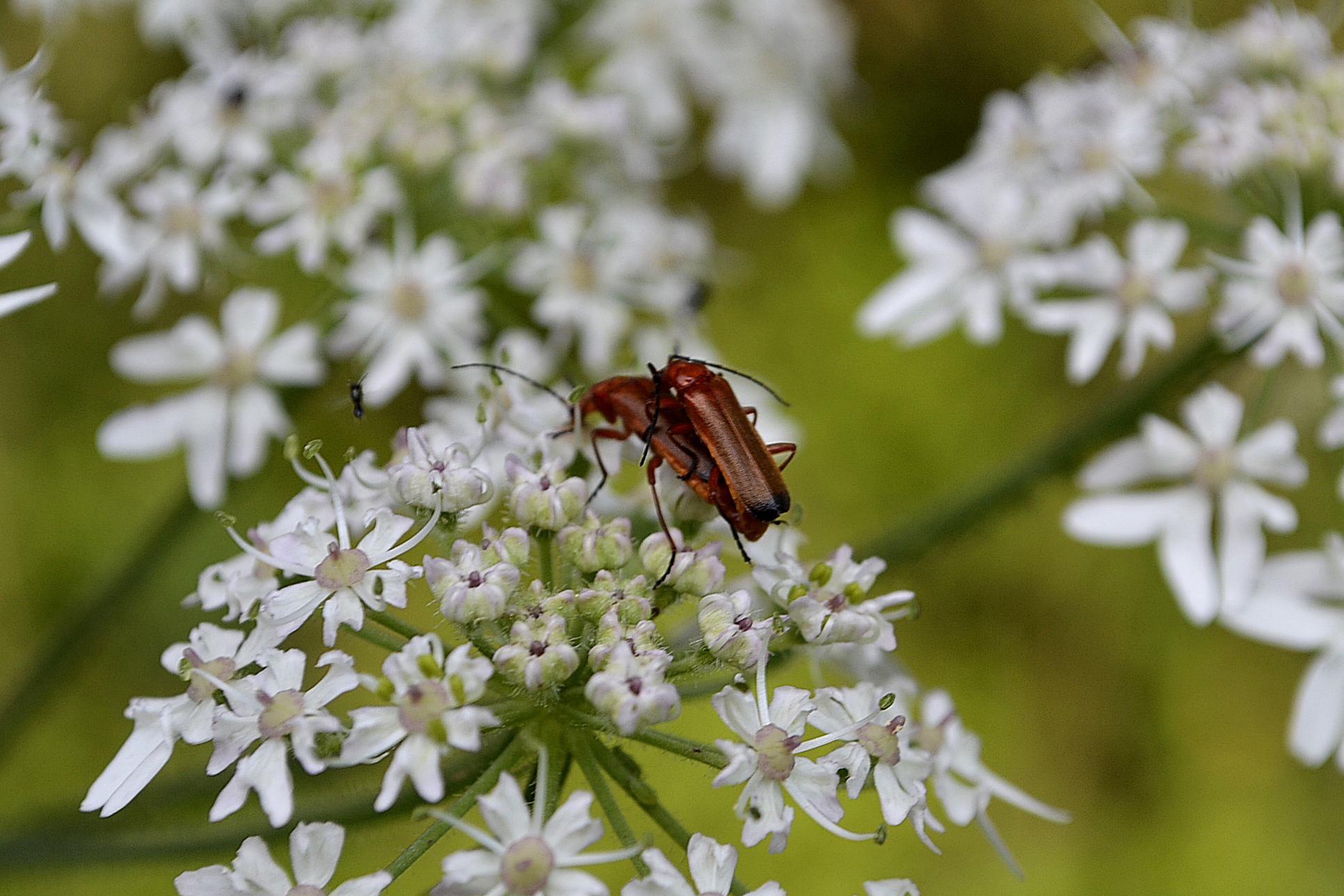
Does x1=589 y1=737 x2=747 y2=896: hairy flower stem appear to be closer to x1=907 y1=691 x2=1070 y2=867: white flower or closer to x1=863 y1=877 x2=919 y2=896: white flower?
x1=863 y1=877 x2=919 y2=896: white flower

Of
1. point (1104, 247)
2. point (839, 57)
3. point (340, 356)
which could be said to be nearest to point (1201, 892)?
point (1104, 247)

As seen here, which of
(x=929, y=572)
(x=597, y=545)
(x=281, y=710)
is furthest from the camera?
(x=929, y=572)

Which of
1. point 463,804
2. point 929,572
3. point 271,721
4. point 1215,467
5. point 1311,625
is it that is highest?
point 271,721

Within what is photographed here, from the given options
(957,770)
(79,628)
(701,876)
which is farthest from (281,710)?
(79,628)

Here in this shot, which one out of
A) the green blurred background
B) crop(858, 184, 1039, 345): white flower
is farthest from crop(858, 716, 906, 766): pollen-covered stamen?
the green blurred background

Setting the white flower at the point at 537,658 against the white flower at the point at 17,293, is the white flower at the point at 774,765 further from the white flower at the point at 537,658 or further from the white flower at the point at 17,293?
the white flower at the point at 17,293

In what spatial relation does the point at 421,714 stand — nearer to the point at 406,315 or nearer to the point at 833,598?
the point at 833,598
